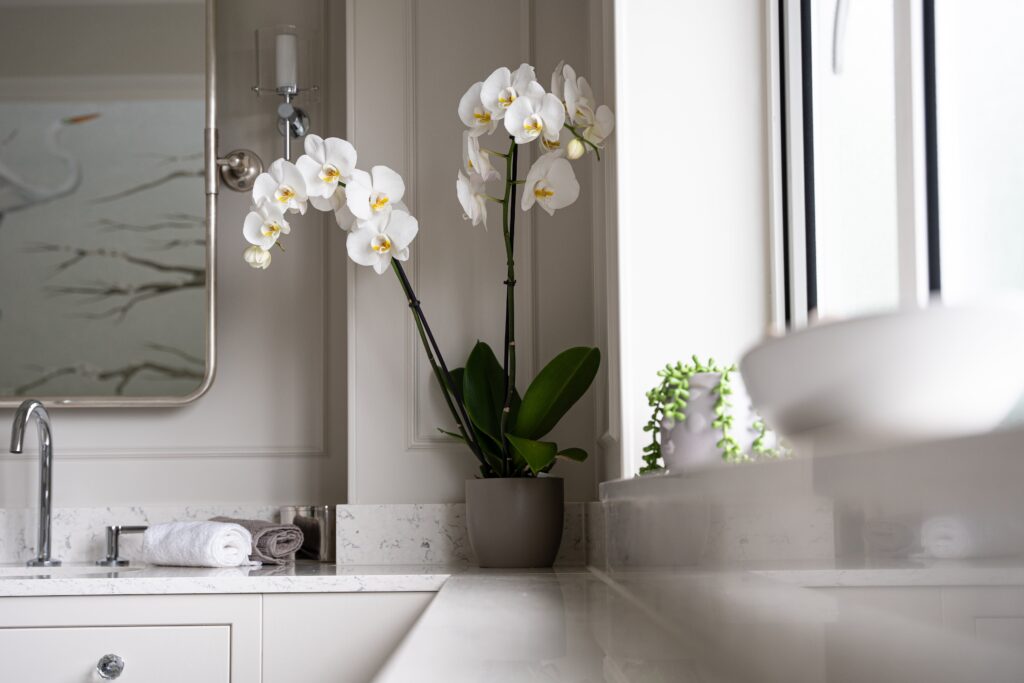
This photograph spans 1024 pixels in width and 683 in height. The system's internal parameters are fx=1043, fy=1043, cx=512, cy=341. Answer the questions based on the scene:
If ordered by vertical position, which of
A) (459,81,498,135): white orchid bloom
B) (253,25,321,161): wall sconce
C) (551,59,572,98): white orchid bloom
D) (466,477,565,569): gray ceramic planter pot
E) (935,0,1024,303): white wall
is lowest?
(466,477,565,569): gray ceramic planter pot

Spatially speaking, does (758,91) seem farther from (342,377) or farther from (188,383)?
(188,383)

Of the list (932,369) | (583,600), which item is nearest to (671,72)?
(583,600)

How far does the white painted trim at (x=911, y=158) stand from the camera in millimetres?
980

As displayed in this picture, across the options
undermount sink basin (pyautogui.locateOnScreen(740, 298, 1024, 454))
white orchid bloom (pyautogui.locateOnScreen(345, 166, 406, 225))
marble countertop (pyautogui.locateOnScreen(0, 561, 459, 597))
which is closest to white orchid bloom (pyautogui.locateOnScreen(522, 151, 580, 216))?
white orchid bloom (pyautogui.locateOnScreen(345, 166, 406, 225))

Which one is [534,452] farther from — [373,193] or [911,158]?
[911,158]

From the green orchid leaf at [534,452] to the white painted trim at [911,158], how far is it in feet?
2.32

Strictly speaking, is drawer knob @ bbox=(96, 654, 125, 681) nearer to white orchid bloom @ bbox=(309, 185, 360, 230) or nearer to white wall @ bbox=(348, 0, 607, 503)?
white wall @ bbox=(348, 0, 607, 503)

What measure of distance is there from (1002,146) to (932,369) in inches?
24.8

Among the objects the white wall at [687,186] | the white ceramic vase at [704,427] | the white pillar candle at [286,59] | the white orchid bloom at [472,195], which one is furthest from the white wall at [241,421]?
the white ceramic vase at [704,427]

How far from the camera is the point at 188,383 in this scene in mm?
2086

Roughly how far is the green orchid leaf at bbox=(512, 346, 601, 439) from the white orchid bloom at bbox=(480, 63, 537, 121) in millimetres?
421

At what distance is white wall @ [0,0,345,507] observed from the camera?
2084 millimetres

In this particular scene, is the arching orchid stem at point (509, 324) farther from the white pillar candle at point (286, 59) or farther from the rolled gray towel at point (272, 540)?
the white pillar candle at point (286, 59)

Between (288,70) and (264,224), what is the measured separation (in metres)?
0.53
